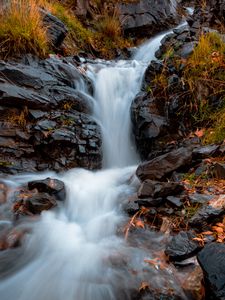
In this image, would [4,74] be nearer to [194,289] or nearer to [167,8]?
[194,289]

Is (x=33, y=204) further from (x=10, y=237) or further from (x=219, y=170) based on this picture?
(x=219, y=170)

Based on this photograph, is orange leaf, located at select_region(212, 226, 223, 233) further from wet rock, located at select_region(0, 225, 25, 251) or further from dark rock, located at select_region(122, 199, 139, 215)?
wet rock, located at select_region(0, 225, 25, 251)

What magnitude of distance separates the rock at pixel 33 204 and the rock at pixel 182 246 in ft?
4.38

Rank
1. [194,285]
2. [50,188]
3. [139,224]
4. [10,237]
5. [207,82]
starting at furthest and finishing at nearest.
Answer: [207,82] → [50,188] → [139,224] → [10,237] → [194,285]

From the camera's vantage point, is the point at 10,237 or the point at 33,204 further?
the point at 33,204

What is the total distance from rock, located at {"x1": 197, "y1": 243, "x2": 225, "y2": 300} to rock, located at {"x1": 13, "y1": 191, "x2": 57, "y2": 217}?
5.72ft

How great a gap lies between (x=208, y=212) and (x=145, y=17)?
7.94 metres

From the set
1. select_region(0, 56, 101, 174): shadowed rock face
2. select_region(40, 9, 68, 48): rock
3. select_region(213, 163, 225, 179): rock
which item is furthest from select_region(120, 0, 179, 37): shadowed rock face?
select_region(213, 163, 225, 179): rock

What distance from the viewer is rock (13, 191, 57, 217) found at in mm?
3203

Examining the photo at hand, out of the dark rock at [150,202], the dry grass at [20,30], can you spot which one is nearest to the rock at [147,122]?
the dark rock at [150,202]

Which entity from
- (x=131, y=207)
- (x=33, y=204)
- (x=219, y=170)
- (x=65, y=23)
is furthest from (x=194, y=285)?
(x=65, y=23)

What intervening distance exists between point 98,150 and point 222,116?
1770 millimetres

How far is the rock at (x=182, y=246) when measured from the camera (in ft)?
7.88

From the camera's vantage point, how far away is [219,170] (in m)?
3.38
